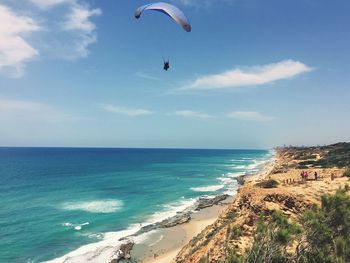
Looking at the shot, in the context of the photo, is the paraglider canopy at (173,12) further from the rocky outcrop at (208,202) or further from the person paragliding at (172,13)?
the rocky outcrop at (208,202)

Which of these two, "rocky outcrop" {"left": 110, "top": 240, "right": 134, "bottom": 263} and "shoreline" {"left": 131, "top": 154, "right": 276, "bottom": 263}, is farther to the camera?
"shoreline" {"left": 131, "top": 154, "right": 276, "bottom": 263}

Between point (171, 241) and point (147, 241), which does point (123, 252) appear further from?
point (171, 241)

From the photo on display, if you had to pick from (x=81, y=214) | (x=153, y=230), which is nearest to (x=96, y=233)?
(x=153, y=230)

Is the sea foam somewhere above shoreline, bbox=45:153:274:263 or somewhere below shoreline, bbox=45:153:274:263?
above

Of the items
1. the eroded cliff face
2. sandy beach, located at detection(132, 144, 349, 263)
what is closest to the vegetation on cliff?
sandy beach, located at detection(132, 144, 349, 263)

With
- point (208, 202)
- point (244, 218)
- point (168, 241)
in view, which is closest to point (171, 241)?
point (168, 241)

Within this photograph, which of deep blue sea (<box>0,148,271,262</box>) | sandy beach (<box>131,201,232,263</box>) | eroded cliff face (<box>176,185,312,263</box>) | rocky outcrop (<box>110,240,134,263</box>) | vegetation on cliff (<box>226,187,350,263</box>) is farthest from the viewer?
deep blue sea (<box>0,148,271,262</box>)

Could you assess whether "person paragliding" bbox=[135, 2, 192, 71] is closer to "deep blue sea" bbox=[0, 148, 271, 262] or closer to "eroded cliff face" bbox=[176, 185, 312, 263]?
"eroded cliff face" bbox=[176, 185, 312, 263]

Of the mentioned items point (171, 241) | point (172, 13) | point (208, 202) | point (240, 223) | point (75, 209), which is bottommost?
point (171, 241)

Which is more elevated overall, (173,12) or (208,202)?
(173,12)
